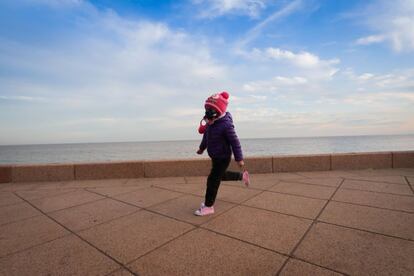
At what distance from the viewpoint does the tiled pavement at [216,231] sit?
6.60 feet

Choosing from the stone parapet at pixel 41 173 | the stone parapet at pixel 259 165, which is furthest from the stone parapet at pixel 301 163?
the stone parapet at pixel 41 173

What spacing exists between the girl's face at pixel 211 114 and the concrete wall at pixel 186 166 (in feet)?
9.24

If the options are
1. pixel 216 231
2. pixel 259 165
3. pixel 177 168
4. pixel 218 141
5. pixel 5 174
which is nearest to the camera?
pixel 216 231

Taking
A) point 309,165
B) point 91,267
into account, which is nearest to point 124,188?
point 91,267

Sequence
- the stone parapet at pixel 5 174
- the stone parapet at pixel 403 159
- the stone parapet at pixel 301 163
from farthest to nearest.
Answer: the stone parapet at pixel 403 159
the stone parapet at pixel 301 163
the stone parapet at pixel 5 174

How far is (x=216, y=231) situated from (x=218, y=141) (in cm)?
122

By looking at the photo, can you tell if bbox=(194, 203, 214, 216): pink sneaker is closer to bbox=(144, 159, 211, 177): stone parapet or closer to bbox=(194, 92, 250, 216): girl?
bbox=(194, 92, 250, 216): girl

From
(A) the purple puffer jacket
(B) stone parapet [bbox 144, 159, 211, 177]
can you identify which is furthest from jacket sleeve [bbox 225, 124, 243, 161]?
(B) stone parapet [bbox 144, 159, 211, 177]

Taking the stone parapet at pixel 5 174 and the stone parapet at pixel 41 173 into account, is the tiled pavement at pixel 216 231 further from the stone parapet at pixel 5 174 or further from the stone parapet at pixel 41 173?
the stone parapet at pixel 5 174

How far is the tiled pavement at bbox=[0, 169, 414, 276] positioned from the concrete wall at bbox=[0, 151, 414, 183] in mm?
1204

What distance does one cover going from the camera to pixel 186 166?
607 centimetres

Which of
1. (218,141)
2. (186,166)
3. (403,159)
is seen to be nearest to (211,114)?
(218,141)

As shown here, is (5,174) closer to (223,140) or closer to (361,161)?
(223,140)

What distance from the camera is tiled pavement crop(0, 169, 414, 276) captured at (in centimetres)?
201
